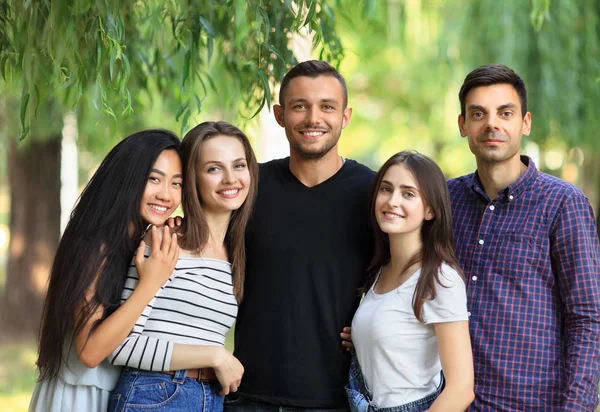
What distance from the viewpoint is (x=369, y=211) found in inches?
121

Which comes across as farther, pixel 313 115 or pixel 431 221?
pixel 313 115

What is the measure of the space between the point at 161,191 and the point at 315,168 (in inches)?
26.5

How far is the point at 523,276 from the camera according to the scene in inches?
108

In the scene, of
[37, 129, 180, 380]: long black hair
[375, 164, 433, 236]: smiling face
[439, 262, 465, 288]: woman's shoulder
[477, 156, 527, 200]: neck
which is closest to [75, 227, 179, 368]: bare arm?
[37, 129, 180, 380]: long black hair

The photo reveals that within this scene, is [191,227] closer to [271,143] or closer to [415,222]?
[415,222]

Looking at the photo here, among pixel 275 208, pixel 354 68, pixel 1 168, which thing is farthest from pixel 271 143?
pixel 275 208

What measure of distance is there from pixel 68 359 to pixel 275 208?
37.8 inches

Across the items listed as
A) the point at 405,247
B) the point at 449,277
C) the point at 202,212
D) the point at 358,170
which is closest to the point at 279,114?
the point at 358,170

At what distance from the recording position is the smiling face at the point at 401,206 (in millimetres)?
2812

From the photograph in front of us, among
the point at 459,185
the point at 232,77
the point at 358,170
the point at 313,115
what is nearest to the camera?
the point at 459,185

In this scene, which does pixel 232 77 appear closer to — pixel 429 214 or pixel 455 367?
pixel 429 214

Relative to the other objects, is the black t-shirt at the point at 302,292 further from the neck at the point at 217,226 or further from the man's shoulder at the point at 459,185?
the man's shoulder at the point at 459,185

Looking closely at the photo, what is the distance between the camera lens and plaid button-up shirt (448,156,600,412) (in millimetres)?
2635

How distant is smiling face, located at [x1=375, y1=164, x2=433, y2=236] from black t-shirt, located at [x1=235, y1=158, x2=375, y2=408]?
275 mm
